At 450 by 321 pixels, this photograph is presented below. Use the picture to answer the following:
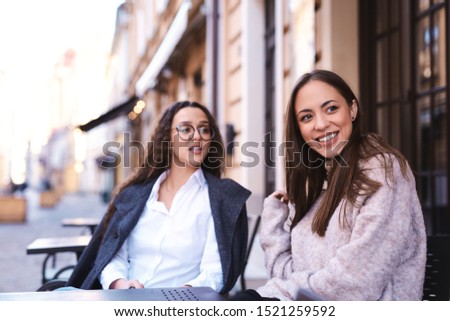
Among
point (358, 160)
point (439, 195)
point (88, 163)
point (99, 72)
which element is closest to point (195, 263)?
point (358, 160)

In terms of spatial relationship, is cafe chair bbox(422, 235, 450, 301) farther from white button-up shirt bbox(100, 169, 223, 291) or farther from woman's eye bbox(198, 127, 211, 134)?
woman's eye bbox(198, 127, 211, 134)

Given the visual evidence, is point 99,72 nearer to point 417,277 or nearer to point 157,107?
point 157,107

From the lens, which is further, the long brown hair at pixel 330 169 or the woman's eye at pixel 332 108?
the woman's eye at pixel 332 108

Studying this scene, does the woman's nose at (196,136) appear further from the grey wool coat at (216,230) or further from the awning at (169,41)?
the awning at (169,41)

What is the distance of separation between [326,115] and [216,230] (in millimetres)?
827

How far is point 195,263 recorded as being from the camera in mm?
2436

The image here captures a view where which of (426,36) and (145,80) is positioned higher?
(145,80)

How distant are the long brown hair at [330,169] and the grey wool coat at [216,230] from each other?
1.49 feet

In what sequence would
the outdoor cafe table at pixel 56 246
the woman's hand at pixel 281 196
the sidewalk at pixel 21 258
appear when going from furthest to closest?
the sidewalk at pixel 21 258
the outdoor cafe table at pixel 56 246
the woman's hand at pixel 281 196

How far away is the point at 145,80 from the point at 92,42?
91.0 feet

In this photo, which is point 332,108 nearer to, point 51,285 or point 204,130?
point 204,130

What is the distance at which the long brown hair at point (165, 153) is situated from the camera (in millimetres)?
2676

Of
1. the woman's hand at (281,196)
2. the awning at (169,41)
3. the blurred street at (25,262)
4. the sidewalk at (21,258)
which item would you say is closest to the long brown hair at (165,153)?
the woman's hand at (281,196)

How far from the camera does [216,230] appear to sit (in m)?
2.39
